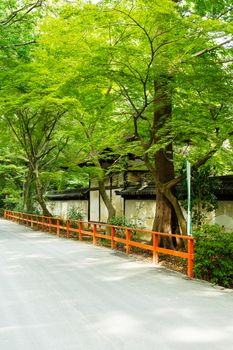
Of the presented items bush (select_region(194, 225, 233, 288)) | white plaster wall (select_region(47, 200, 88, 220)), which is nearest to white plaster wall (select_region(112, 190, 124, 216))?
white plaster wall (select_region(47, 200, 88, 220))

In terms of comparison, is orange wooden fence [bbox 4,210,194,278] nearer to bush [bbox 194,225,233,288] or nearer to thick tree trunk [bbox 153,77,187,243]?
bush [bbox 194,225,233,288]

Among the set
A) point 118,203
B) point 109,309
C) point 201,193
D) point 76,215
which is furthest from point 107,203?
point 109,309

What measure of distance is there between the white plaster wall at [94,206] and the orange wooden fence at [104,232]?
0.60 metres

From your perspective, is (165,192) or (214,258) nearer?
(214,258)

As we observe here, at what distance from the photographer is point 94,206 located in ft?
84.4

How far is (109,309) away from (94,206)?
19.2 metres

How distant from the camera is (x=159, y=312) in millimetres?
6336

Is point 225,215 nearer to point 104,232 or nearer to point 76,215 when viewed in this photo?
point 104,232

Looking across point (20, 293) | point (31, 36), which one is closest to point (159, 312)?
point (20, 293)

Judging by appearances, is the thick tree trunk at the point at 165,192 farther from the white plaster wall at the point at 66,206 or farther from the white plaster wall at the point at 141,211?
the white plaster wall at the point at 66,206

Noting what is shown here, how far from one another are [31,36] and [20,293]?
1405 centimetres

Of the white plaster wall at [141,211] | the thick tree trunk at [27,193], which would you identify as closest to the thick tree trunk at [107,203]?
the white plaster wall at [141,211]

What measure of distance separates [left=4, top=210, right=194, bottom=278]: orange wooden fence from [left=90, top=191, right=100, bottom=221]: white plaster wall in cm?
60

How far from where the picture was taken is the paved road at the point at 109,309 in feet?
16.5
